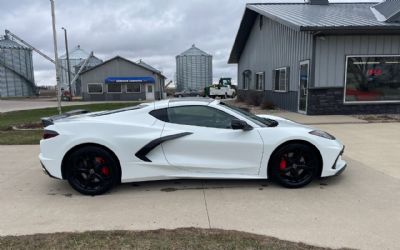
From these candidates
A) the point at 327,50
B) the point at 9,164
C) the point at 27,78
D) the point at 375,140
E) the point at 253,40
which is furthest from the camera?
the point at 27,78

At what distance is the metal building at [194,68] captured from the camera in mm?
56375

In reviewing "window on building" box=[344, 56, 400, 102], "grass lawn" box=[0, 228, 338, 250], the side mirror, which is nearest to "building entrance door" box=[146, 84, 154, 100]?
"window on building" box=[344, 56, 400, 102]

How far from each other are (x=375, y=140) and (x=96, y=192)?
6791 mm

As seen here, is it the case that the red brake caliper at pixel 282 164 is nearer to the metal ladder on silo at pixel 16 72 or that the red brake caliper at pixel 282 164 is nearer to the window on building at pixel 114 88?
the window on building at pixel 114 88

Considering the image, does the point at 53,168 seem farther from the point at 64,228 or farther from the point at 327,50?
the point at 327,50

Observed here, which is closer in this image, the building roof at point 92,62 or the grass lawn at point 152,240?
the grass lawn at point 152,240

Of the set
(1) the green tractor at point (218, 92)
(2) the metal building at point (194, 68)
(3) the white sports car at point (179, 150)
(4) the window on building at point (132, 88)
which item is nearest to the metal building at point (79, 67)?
(2) the metal building at point (194, 68)

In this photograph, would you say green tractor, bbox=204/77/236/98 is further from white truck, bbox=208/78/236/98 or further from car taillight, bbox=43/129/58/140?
car taillight, bbox=43/129/58/140

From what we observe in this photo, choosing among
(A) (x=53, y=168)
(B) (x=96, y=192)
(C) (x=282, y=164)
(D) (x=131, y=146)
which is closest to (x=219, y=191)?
(C) (x=282, y=164)

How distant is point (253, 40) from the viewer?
79.0ft

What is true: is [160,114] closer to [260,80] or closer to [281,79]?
[281,79]

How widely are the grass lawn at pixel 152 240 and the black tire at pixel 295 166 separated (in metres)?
1.61

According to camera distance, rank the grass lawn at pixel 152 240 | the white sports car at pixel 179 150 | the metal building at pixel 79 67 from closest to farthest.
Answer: the grass lawn at pixel 152 240
the white sports car at pixel 179 150
the metal building at pixel 79 67

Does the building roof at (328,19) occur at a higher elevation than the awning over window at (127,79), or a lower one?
higher
